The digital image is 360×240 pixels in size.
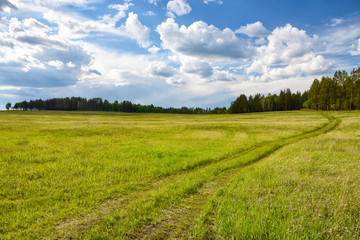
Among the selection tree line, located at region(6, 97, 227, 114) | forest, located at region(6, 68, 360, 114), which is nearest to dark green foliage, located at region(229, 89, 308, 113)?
forest, located at region(6, 68, 360, 114)

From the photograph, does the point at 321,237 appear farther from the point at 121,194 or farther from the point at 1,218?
the point at 1,218

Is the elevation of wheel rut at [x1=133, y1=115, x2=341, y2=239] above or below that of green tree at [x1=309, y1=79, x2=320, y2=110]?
Result: below

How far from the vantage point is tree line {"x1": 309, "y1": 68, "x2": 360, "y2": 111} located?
76.1m

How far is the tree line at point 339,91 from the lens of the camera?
76.1 metres

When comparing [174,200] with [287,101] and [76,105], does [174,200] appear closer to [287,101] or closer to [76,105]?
[287,101]

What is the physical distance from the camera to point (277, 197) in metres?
6.83

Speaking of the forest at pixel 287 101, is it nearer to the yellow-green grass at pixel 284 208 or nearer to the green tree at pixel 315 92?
the green tree at pixel 315 92

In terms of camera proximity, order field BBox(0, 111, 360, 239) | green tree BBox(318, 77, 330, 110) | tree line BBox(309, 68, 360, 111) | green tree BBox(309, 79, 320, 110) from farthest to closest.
→ 1. green tree BBox(309, 79, 320, 110)
2. green tree BBox(318, 77, 330, 110)
3. tree line BBox(309, 68, 360, 111)
4. field BBox(0, 111, 360, 239)

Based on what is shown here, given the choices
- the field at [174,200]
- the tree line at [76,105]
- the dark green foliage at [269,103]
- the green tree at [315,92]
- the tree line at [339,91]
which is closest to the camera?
the field at [174,200]

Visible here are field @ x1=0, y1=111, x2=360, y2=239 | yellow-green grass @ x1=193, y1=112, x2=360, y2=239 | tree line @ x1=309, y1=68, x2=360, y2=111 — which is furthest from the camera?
tree line @ x1=309, y1=68, x2=360, y2=111

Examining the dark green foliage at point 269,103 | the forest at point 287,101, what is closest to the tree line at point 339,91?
the forest at point 287,101

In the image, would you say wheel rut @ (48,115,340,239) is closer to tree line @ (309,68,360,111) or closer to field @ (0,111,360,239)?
field @ (0,111,360,239)

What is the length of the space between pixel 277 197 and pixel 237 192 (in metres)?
1.43

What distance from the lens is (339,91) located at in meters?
82.2
